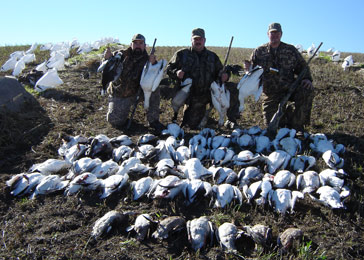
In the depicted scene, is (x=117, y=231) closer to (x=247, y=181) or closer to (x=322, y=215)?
(x=247, y=181)

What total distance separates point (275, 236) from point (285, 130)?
220cm

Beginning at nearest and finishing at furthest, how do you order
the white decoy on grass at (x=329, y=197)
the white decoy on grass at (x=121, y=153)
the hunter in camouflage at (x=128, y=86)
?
the white decoy on grass at (x=329, y=197) < the white decoy on grass at (x=121, y=153) < the hunter in camouflage at (x=128, y=86)

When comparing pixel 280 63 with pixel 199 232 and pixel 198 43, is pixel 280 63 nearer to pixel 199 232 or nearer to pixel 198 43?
pixel 198 43

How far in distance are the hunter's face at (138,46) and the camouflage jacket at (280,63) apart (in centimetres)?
191

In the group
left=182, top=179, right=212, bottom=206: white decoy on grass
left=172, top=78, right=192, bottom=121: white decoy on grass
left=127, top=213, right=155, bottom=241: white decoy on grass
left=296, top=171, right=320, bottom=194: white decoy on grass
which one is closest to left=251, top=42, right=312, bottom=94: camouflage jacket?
left=172, top=78, right=192, bottom=121: white decoy on grass

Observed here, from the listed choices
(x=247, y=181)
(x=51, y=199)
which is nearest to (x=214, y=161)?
(x=247, y=181)

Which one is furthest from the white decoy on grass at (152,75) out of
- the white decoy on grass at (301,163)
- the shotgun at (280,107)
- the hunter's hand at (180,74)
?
the white decoy on grass at (301,163)

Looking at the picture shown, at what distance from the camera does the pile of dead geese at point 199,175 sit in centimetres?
284

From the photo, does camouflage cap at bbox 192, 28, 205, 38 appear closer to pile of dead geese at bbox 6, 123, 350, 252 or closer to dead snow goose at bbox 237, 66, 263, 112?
dead snow goose at bbox 237, 66, 263, 112

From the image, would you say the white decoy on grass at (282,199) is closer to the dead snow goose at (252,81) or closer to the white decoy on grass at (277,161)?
the white decoy on grass at (277,161)

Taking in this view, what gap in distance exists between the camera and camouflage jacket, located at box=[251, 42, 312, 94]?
5.20 meters

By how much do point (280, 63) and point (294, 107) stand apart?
83 centimetres

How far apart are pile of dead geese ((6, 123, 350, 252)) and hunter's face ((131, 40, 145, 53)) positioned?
157 centimetres

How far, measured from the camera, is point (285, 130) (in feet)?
15.2
